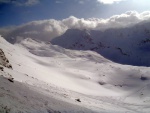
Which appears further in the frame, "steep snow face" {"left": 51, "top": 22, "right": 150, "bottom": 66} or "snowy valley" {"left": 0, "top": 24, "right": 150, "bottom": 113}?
"steep snow face" {"left": 51, "top": 22, "right": 150, "bottom": 66}

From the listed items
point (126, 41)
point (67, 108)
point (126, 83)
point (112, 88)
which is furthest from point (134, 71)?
point (126, 41)

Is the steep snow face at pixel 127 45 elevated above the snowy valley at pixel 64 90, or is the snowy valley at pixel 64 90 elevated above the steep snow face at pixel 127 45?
the steep snow face at pixel 127 45

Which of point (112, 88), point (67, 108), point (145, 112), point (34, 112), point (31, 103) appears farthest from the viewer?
point (112, 88)

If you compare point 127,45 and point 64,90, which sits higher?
point 127,45

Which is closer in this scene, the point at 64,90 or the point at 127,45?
the point at 64,90

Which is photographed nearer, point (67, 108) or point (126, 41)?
point (67, 108)

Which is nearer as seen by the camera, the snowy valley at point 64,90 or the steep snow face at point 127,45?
the snowy valley at point 64,90

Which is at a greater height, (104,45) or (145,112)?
(104,45)

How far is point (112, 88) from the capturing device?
47969 millimetres

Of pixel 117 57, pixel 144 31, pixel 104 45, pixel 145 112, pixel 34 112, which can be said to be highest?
pixel 144 31

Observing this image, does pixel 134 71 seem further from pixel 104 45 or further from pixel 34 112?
pixel 104 45

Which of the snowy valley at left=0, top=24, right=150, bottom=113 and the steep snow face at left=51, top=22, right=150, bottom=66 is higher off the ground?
the steep snow face at left=51, top=22, right=150, bottom=66

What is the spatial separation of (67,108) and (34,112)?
11.1ft

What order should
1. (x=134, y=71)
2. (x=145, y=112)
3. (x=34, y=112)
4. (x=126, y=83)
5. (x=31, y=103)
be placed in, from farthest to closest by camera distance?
1. (x=134, y=71)
2. (x=126, y=83)
3. (x=145, y=112)
4. (x=31, y=103)
5. (x=34, y=112)
